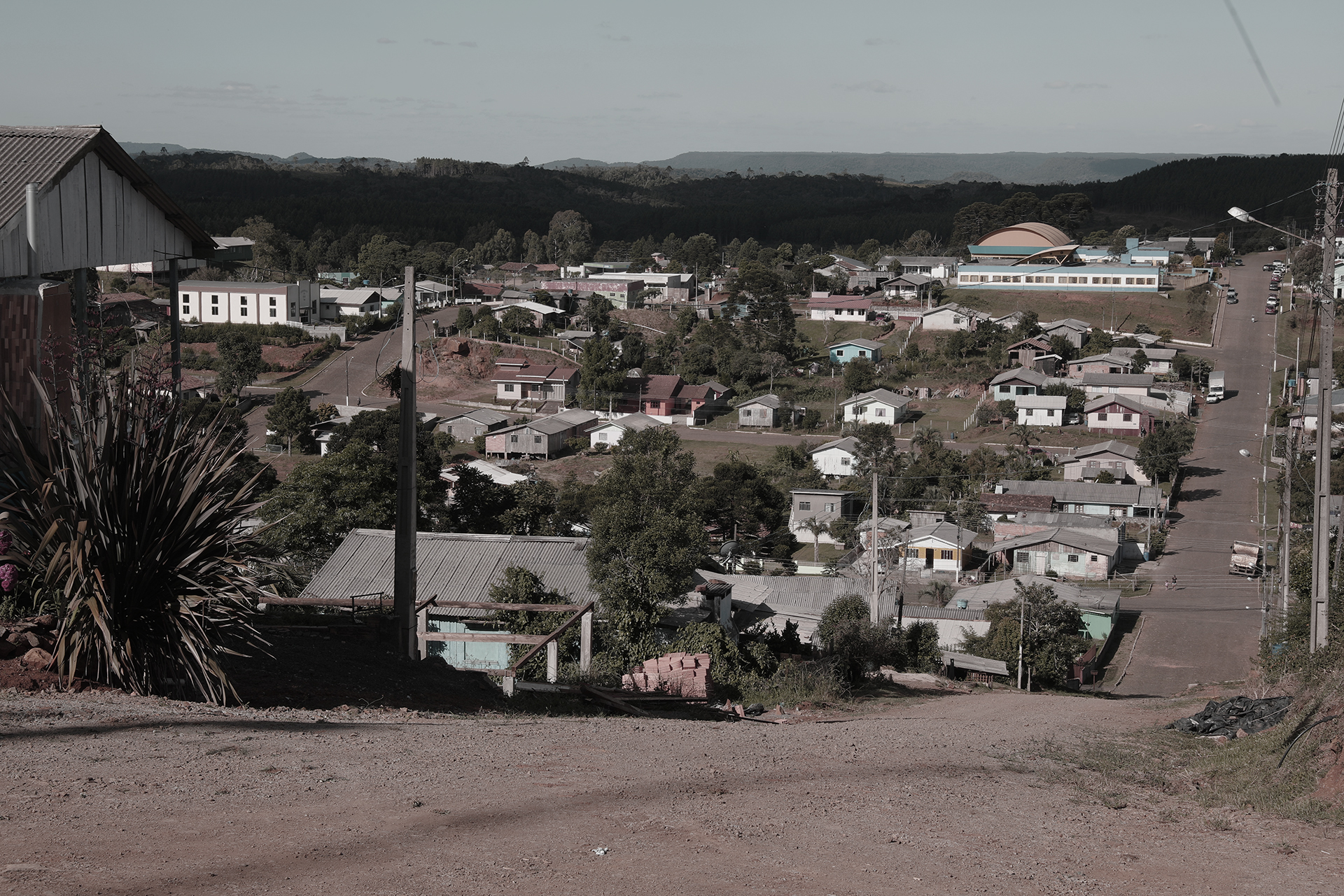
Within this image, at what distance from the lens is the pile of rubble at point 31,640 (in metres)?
5.35

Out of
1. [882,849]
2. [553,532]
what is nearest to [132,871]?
[882,849]

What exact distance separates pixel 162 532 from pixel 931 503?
28070 millimetres

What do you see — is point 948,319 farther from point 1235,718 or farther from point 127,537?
point 127,537

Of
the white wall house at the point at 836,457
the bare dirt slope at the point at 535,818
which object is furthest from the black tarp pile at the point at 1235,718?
the white wall house at the point at 836,457

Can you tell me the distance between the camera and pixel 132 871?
310 centimetres

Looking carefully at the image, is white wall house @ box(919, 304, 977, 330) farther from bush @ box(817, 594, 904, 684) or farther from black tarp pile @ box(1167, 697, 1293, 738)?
black tarp pile @ box(1167, 697, 1293, 738)

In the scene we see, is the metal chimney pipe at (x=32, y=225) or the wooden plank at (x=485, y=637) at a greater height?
the metal chimney pipe at (x=32, y=225)

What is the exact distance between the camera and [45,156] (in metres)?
6.05

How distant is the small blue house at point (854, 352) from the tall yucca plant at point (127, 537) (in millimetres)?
44161

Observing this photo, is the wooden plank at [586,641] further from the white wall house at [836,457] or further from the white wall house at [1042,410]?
the white wall house at [1042,410]

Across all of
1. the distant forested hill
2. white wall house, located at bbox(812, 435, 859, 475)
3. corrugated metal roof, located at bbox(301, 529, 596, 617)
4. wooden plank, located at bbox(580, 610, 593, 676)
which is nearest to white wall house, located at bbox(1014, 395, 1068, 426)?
white wall house, located at bbox(812, 435, 859, 475)

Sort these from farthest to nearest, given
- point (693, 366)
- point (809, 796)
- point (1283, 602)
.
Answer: point (693, 366), point (1283, 602), point (809, 796)

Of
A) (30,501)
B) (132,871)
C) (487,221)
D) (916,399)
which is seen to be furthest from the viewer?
(487,221)

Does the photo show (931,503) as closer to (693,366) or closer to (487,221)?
(693,366)
